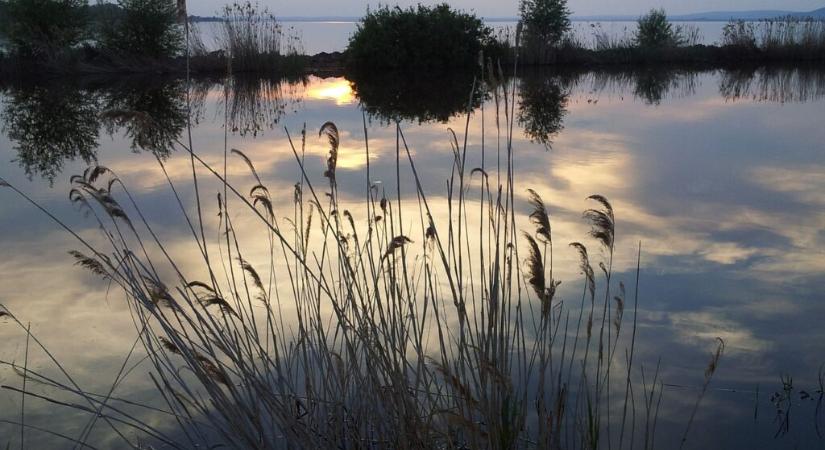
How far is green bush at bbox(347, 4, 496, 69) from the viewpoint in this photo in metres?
14.7

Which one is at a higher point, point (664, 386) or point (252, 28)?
point (252, 28)

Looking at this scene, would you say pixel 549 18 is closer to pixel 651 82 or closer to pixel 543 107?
pixel 651 82

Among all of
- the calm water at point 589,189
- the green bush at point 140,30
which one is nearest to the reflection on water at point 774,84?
the calm water at point 589,189

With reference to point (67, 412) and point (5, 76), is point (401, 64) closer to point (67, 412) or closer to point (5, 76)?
point (5, 76)

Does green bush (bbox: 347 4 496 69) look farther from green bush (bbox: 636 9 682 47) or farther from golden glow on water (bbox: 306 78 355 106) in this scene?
green bush (bbox: 636 9 682 47)

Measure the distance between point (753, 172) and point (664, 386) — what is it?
3.95m

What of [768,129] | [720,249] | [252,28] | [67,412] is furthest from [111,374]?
[252,28]

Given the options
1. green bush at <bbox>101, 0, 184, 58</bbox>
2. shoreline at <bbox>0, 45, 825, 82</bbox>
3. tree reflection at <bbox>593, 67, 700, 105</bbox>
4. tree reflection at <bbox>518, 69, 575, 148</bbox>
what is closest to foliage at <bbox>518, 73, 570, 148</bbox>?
tree reflection at <bbox>518, 69, 575, 148</bbox>

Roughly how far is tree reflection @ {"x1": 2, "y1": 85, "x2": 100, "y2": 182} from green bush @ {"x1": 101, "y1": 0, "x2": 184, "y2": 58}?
3.10 meters

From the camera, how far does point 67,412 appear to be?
7.97ft

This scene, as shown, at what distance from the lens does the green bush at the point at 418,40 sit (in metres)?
14.7

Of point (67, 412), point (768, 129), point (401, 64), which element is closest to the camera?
point (67, 412)

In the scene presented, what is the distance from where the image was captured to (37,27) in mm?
14062

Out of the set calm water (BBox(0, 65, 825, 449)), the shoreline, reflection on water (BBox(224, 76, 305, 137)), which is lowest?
calm water (BBox(0, 65, 825, 449))
